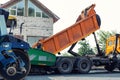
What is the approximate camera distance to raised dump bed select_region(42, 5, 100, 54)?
1916cm

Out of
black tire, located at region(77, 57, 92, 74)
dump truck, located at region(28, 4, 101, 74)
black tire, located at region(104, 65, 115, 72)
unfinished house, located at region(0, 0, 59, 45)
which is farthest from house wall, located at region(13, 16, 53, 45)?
black tire, located at region(77, 57, 92, 74)

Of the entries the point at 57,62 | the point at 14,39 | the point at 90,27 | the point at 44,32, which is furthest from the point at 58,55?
the point at 44,32

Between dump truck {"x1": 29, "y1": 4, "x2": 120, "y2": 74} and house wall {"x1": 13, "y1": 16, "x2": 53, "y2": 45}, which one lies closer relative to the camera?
dump truck {"x1": 29, "y1": 4, "x2": 120, "y2": 74}

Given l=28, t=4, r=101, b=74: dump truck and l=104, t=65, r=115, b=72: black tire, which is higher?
l=28, t=4, r=101, b=74: dump truck

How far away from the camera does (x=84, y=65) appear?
774 inches

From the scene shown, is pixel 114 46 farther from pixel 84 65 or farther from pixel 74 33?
pixel 74 33

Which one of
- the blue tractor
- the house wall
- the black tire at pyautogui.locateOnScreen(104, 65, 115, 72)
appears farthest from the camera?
the house wall

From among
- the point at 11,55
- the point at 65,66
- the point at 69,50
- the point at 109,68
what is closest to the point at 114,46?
the point at 109,68

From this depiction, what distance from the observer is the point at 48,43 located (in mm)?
19125

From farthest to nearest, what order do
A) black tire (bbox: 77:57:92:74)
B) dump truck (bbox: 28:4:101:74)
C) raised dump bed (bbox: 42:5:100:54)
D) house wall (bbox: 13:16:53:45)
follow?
house wall (bbox: 13:16:53:45)
black tire (bbox: 77:57:92:74)
raised dump bed (bbox: 42:5:100:54)
dump truck (bbox: 28:4:101:74)

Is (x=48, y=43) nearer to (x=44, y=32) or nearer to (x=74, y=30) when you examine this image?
(x=74, y=30)

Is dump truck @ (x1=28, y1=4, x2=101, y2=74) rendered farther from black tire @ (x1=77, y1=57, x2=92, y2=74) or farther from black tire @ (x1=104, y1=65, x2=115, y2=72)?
black tire @ (x1=104, y1=65, x2=115, y2=72)

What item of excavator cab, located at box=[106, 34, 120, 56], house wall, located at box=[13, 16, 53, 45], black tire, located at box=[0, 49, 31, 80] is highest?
house wall, located at box=[13, 16, 53, 45]

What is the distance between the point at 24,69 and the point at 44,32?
2825 centimetres
